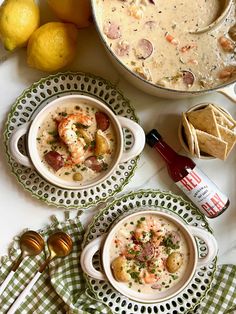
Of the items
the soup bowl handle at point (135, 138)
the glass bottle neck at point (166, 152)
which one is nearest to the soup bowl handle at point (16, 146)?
the soup bowl handle at point (135, 138)

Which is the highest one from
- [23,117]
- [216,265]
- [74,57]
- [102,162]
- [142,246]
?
[74,57]

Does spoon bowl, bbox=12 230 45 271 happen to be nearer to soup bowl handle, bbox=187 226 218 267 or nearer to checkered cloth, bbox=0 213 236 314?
checkered cloth, bbox=0 213 236 314

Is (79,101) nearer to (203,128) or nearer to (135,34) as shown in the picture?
(135,34)

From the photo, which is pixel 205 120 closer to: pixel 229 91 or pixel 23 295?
pixel 229 91

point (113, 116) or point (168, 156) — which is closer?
point (113, 116)

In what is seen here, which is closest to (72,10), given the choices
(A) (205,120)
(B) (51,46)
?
(B) (51,46)

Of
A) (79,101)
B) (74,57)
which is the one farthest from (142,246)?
(74,57)
